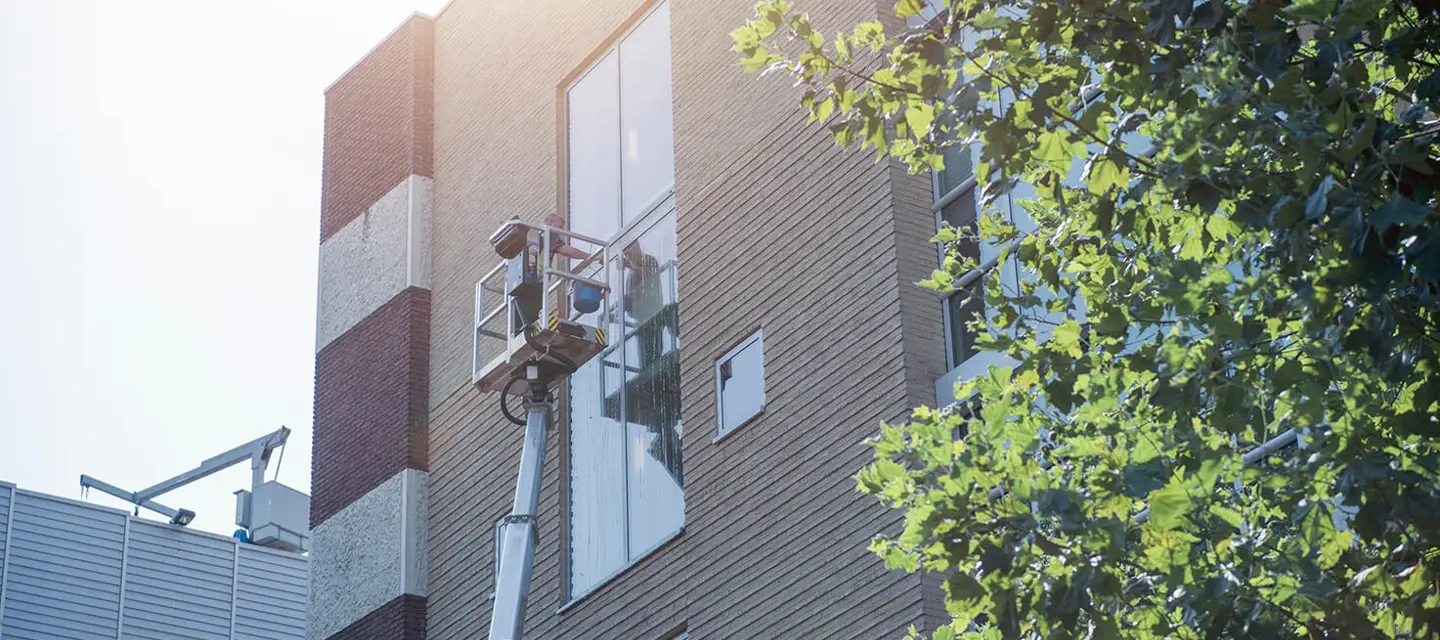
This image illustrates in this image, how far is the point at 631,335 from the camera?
66.1 feet

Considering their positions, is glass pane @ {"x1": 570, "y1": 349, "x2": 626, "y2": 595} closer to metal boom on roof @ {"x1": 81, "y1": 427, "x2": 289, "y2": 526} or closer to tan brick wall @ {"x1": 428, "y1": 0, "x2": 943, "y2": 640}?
tan brick wall @ {"x1": 428, "y1": 0, "x2": 943, "y2": 640}

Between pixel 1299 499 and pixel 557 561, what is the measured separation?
1374cm

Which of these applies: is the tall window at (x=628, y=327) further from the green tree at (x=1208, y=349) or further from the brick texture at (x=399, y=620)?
the green tree at (x=1208, y=349)

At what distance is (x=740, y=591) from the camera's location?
56.8 feet

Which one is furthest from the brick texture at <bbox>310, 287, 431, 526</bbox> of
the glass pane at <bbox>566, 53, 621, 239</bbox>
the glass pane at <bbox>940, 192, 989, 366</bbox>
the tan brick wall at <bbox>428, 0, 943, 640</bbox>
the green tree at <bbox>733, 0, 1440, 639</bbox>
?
the green tree at <bbox>733, 0, 1440, 639</bbox>

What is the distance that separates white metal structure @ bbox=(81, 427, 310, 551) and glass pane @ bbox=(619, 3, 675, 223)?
80.0ft

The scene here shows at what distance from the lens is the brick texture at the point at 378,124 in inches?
1019

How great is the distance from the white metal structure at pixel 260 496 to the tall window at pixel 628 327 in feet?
78.3

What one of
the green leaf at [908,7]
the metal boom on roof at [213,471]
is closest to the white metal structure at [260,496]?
the metal boom on roof at [213,471]

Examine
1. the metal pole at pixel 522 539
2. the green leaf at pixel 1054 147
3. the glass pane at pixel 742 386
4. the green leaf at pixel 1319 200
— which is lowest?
the green leaf at pixel 1319 200

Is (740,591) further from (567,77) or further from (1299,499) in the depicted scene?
(1299,499)

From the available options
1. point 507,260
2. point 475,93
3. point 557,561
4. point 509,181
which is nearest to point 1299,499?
point 507,260

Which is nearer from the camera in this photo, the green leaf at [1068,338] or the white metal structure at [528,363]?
the green leaf at [1068,338]

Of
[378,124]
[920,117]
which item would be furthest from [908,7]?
[378,124]
